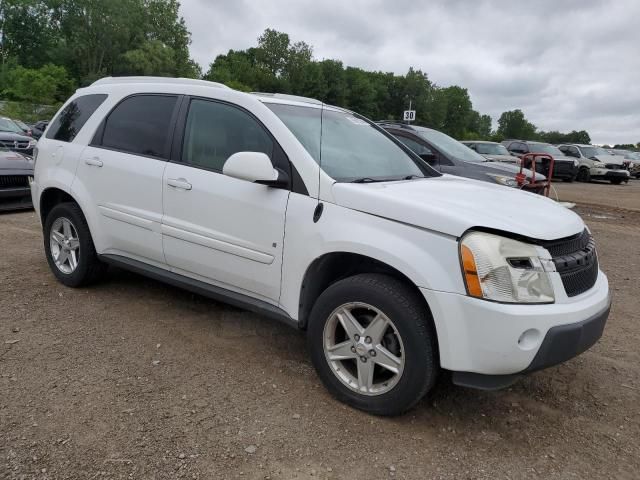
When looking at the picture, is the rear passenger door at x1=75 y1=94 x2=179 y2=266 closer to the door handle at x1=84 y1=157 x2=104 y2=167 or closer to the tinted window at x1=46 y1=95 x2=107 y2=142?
the door handle at x1=84 y1=157 x2=104 y2=167

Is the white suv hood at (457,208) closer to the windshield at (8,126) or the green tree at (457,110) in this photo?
the windshield at (8,126)

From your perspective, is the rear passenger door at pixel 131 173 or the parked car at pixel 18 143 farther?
the parked car at pixel 18 143

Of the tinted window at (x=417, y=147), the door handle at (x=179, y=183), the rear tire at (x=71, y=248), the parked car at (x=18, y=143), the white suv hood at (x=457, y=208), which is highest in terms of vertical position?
the tinted window at (x=417, y=147)

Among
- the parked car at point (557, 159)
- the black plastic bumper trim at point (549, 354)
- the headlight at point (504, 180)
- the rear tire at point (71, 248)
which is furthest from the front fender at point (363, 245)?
the parked car at point (557, 159)

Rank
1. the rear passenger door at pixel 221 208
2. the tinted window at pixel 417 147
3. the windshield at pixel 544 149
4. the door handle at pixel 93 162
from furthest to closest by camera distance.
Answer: the windshield at pixel 544 149 → the tinted window at pixel 417 147 → the door handle at pixel 93 162 → the rear passenger door at pixel 221 208

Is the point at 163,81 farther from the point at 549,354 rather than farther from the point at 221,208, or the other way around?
the point at 549,354

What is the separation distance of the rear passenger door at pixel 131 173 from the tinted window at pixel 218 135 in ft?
0.66

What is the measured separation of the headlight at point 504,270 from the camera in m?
2.47

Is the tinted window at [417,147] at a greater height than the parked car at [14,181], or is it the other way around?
the tinted window at [417,147]

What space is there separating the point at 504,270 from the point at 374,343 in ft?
2.51

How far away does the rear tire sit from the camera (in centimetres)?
441

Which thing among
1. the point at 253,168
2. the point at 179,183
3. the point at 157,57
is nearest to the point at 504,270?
the point at 253,168

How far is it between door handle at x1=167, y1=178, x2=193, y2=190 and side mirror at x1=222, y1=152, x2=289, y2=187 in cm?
60

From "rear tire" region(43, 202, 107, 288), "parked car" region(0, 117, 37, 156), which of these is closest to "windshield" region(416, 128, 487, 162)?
"rear tire" region(43, 202, 107, 288)
